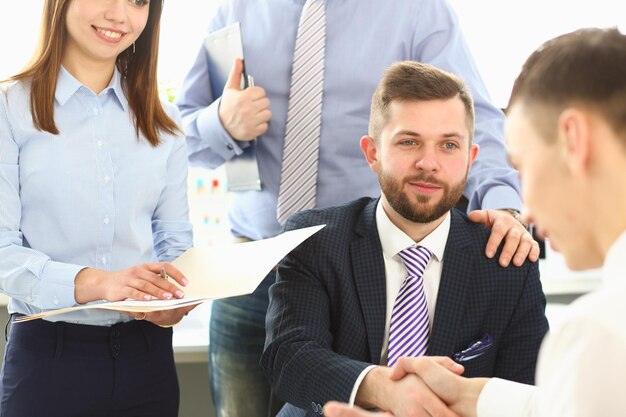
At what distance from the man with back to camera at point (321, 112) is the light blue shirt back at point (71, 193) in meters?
0.31

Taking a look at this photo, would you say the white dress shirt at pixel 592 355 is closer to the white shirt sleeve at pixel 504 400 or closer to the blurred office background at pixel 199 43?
the white shirt sleeve at pixel 504 400

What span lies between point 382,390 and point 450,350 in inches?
9.8

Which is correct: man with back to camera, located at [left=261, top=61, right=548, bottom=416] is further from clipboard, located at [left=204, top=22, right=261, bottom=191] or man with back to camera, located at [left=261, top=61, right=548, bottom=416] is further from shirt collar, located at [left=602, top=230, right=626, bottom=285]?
shirt collar, located at [left=602, top=230, right=626, bottom=285]

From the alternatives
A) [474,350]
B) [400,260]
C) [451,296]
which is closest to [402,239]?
[400,260]

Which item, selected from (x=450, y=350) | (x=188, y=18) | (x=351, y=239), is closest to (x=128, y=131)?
(x=351, y=239)

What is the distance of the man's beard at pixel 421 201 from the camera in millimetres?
1811

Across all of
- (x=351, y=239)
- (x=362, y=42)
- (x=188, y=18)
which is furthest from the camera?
(x=188, y=18)

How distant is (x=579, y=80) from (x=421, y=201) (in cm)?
85

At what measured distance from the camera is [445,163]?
182cm

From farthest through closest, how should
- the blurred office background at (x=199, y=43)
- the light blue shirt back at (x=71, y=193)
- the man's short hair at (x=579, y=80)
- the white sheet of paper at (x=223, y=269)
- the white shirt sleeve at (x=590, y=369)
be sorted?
the blurred office background at (x=199, y=43) → the light blue shirt back at (x=71, y=193) → the white sheet of paper at (x=223, y=269) → the man's short hair at (x=579, y=80) → the white shirt sleeve at (x=590, y=369)

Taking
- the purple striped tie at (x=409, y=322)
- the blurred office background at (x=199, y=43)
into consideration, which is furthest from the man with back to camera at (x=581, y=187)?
the blurred office background at (x=199, y=43)

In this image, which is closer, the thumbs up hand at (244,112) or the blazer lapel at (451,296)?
the blazer lapel at (451,296)

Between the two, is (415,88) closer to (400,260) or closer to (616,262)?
(400,260)

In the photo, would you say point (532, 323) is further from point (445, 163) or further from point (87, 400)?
point (87, 400)
